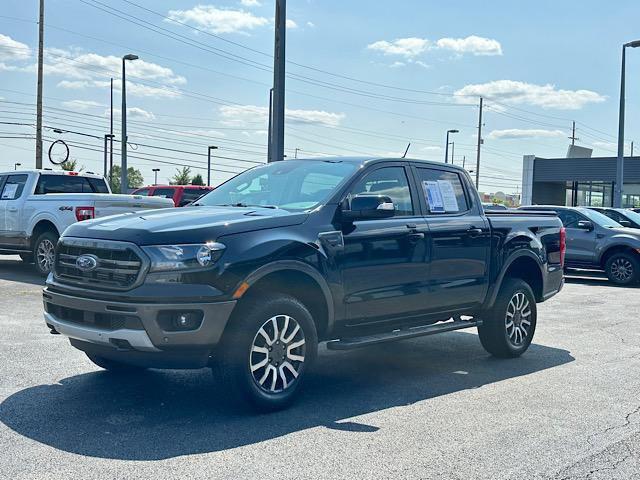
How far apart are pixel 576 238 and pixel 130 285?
13.2 m

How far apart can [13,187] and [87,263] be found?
375 inches

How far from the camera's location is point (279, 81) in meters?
15.8

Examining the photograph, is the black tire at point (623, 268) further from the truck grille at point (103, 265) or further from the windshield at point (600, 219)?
the truck grille at point (103, 265)

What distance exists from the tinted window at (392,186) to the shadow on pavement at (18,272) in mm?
7978

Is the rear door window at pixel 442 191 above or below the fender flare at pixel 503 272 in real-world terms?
above

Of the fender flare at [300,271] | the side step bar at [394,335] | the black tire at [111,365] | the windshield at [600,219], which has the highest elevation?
the windshield at [600,219]

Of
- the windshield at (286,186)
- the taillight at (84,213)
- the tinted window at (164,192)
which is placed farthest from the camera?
the tinted window at (164,192)

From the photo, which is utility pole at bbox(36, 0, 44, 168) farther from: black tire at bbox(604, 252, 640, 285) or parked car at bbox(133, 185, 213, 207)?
black tire at bbox(604, 252, 640, 285)

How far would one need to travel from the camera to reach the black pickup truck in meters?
4.93

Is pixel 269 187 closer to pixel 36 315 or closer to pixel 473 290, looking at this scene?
pixel 473 290

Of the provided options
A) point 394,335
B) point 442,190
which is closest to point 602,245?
point 442,190

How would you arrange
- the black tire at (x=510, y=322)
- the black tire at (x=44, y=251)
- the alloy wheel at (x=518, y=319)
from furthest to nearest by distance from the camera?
the black tire at (x=44, y=251) < the alloy wheel at (x=518, y=319) < the black tire at (x=510, y=322)

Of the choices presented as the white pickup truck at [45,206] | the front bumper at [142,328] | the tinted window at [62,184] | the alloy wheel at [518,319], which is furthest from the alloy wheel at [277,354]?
the tinted window at [62,184]

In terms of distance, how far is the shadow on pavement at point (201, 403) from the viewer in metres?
4.64
